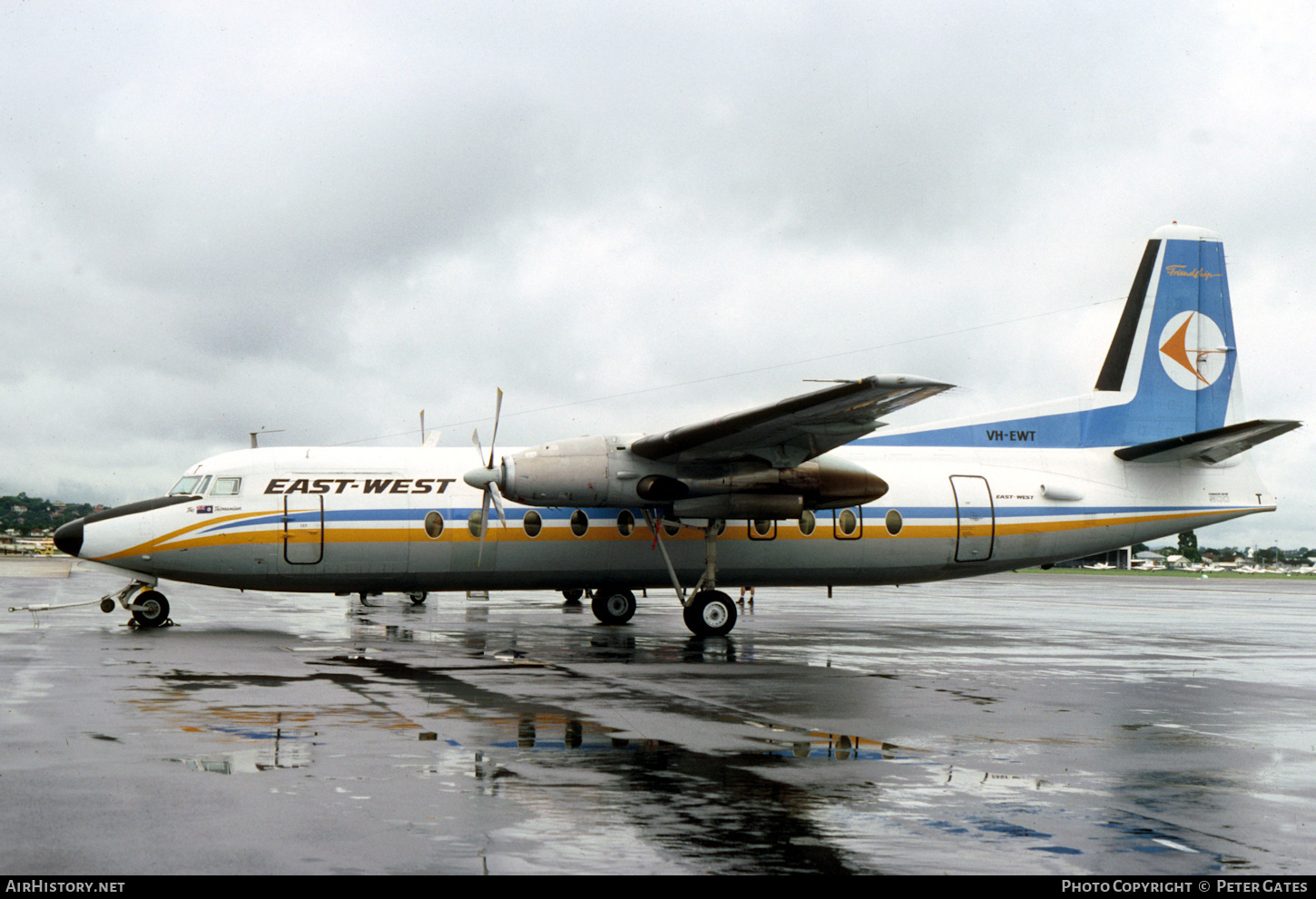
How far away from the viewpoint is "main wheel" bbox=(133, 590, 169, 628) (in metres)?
20.6

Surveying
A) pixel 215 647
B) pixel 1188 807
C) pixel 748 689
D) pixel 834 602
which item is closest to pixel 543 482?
pixel 215 647

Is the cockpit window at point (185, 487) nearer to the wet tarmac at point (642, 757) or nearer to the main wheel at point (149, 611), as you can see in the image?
the main wheel at point (149, 611)

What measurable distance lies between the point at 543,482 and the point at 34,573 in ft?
136

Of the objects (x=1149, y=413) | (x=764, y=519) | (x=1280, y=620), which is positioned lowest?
(x=1280, y=620)

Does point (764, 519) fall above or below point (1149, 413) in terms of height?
below

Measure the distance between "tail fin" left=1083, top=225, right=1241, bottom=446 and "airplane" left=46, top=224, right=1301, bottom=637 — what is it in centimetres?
4

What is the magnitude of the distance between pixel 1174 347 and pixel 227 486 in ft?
66.0

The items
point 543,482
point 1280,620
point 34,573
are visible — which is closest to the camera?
point 543,482

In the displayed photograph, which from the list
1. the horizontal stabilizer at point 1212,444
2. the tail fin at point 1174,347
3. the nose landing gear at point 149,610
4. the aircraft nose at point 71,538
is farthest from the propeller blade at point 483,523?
the horizontal stabilizer at point 1212,444

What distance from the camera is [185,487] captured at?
20797 mm

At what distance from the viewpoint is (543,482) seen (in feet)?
62.7

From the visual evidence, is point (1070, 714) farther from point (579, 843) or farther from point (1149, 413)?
point (1149, 413)

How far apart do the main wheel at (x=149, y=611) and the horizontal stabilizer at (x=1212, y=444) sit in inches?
772
